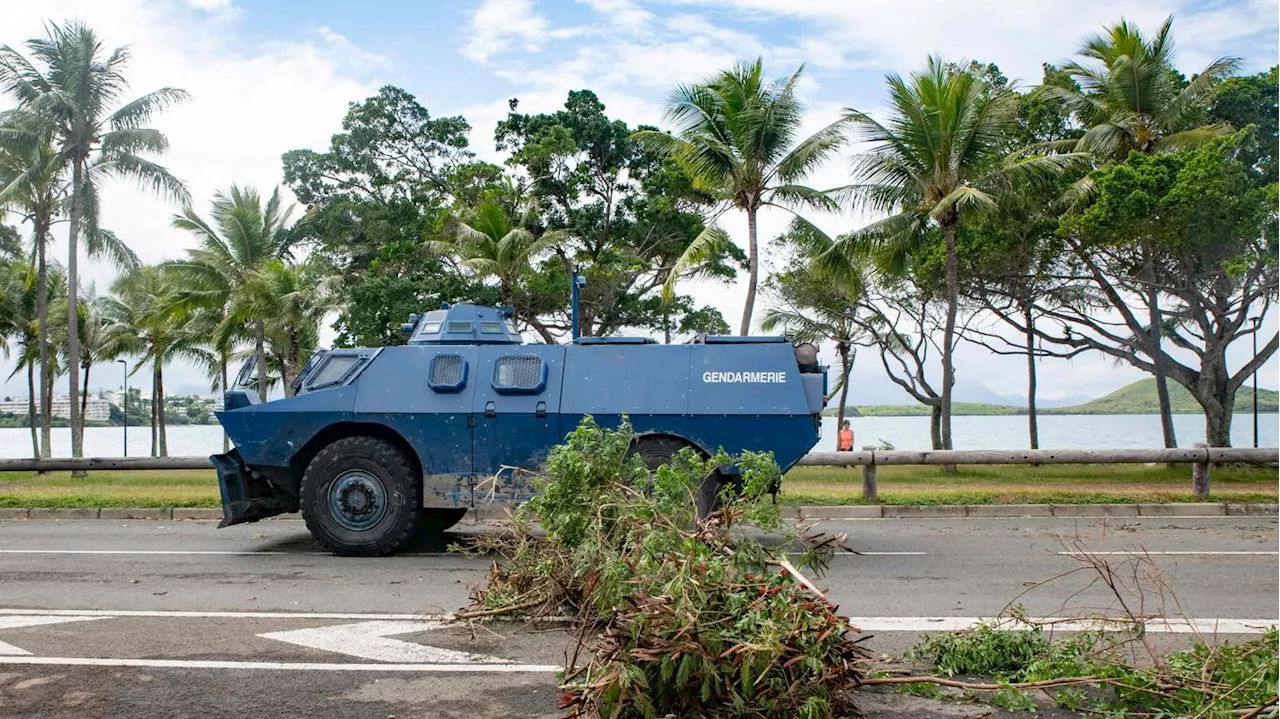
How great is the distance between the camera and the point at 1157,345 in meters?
27.5

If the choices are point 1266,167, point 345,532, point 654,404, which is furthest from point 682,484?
point 1266,167

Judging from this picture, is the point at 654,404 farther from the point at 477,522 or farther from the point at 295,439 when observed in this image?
the point at 477,522

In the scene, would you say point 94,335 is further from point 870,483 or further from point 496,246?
point 870,483

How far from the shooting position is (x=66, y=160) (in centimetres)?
Result: 2995

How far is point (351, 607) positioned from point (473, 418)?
11.0ft

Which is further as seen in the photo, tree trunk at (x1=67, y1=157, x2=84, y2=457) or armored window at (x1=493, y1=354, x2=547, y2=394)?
tree trunk at (x1=67, y1=157, x2=84, y2=457)

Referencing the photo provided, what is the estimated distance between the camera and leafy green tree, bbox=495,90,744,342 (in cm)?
3148

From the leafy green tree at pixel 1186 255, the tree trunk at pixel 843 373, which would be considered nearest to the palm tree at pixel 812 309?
the tree trunk at pixel 843 373

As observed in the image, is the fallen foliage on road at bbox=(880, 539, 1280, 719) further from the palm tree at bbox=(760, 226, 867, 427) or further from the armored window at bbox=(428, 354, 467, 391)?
the palm tree at bbox=(760, 226, 867, 427)

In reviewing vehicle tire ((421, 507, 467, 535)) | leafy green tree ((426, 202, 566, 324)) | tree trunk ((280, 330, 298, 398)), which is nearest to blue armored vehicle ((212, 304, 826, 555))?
vehicle tire ((421, 507, 467, 535))

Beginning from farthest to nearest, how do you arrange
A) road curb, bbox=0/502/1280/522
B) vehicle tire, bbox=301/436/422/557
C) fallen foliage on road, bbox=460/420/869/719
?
road curb, bbox=0/502/1280/522
vehicle tire, bbox=301/436/422/557
fallen foliage on road, bbox=460/420/869/719

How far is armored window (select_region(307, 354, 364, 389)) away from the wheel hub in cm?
103

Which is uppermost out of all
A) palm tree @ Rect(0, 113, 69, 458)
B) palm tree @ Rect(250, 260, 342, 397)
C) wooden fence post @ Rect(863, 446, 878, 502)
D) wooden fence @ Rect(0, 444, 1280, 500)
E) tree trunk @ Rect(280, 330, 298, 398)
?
palm tree @ Rect(0, 113, 69, 458)

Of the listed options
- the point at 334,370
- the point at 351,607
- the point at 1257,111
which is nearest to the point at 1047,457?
the point at 334,370
